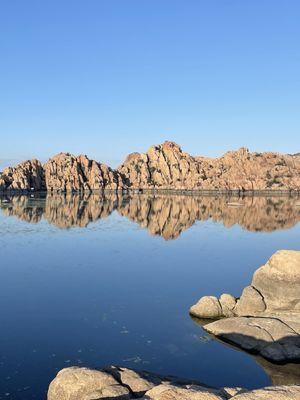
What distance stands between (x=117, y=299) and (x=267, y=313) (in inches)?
494

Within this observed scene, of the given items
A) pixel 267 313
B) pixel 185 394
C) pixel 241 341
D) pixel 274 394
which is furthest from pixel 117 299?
pixel 274 394

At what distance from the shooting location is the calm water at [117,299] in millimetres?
23781

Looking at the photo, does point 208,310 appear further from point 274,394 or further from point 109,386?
point 274,394

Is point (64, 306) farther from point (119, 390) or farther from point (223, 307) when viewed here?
point (119, 390)

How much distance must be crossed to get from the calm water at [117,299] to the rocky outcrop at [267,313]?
43.2 inches

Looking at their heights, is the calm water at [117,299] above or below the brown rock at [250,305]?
below

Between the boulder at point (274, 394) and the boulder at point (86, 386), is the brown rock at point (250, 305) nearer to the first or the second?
the boulder at point (86, 386)

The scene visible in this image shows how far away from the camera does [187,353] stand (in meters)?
25.8

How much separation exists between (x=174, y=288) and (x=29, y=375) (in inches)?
790

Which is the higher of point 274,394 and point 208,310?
point 274,394

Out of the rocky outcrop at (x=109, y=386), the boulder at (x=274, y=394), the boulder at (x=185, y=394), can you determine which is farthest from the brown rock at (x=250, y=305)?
the boulder at (x=274, y=394)

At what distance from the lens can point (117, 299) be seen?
3606 centimetres

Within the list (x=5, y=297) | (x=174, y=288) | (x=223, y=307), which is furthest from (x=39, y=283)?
(x=223, y=307)

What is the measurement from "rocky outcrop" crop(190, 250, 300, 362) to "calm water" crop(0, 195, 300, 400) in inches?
43.2
